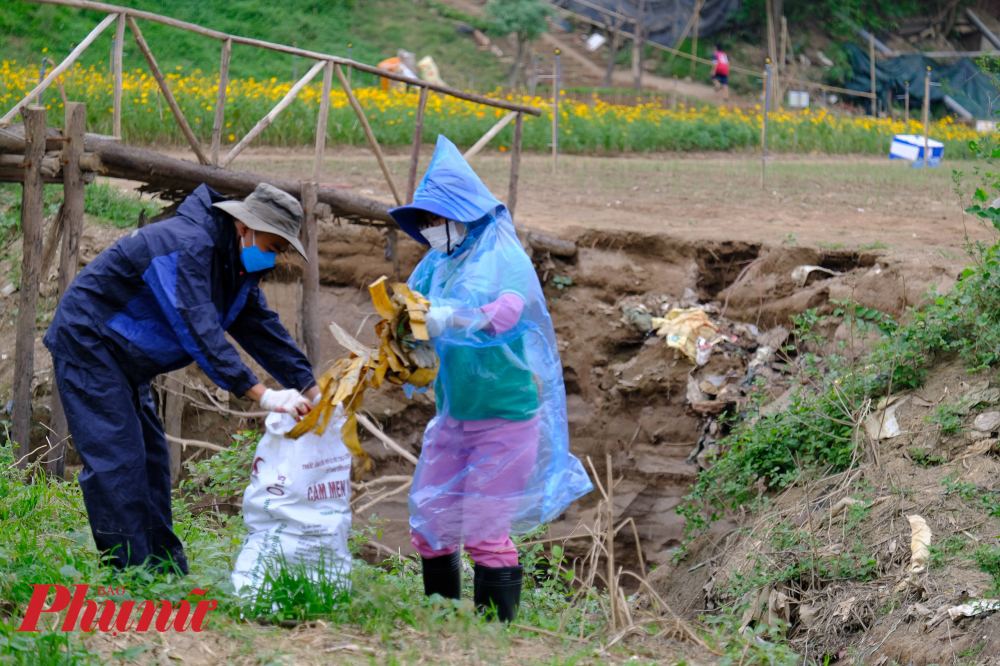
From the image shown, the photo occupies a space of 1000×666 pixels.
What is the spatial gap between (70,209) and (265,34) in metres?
15.4

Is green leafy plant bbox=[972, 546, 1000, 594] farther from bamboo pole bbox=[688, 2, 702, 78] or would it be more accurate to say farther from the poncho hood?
bamboo pole bbox=[688, 2, 702, 78]

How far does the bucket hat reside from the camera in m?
3.12

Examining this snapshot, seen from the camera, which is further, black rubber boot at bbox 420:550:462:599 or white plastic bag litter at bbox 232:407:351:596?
black rubber boot at bbox 420:550:462:599

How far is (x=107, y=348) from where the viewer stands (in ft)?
10.2

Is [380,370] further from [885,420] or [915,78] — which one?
[915,78]

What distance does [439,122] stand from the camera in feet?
39.7

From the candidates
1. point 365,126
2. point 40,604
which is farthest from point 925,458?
point 365,126

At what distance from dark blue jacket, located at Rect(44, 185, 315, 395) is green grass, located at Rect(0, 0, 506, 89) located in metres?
13.1

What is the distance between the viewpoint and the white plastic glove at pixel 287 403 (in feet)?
9.87

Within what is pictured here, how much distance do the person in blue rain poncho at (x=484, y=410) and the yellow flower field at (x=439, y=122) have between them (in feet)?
25.0

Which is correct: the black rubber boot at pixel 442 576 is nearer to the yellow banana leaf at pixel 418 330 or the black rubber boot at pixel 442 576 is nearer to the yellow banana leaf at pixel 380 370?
the yellow banana leaf at pixel 380 370

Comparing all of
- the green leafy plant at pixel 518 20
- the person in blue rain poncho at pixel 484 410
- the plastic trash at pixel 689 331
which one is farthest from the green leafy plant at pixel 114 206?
the green leafy plant at pixel 518 20

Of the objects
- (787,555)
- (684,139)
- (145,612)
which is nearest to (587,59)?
(684,139)

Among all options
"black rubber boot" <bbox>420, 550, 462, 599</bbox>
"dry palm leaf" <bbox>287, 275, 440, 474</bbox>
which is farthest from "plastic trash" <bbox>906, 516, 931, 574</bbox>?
"dry palm leaf" <bbox>287, 275, 440, 474</bbox>
